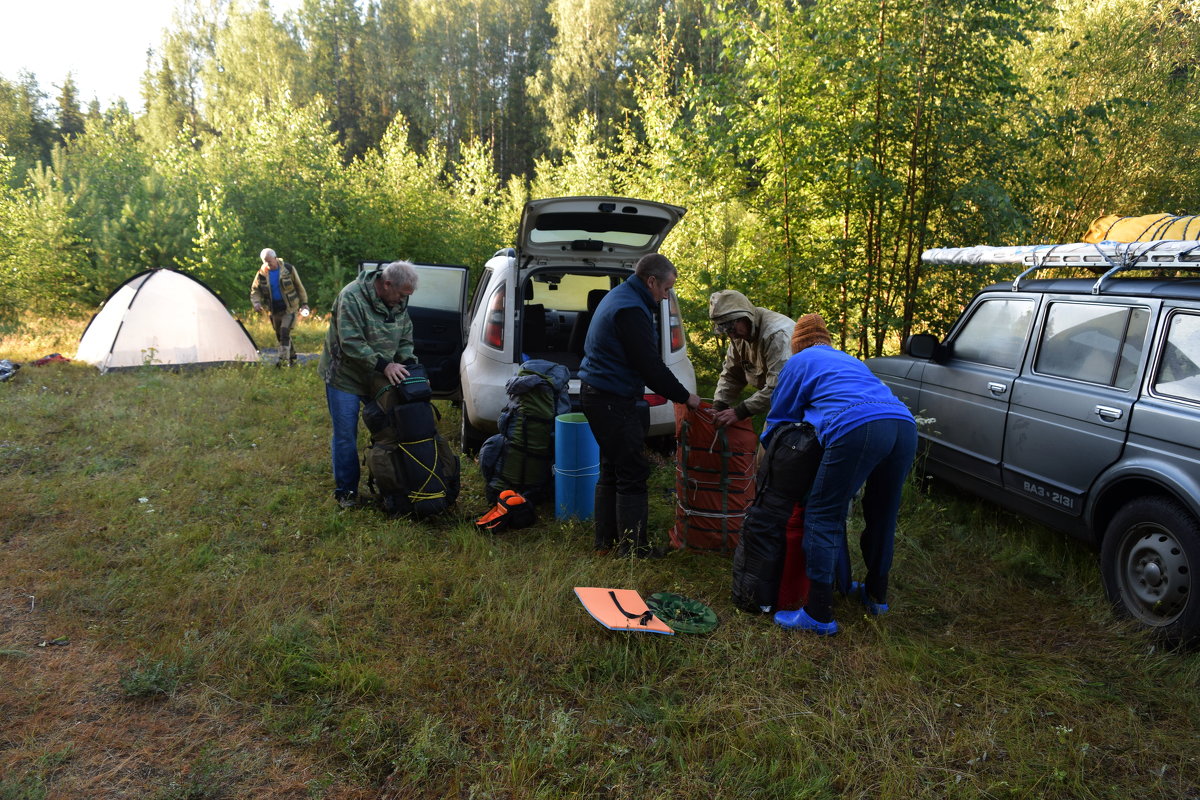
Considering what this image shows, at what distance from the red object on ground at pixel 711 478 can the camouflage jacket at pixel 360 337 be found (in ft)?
6.85

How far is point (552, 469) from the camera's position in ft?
16.8

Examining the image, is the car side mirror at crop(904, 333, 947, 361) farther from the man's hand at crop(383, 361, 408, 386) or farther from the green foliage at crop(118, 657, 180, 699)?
the green foliage at crop(118, 657, 180, 699)

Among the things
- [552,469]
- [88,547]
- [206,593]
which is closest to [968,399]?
[552,469]

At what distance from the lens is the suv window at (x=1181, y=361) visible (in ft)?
10.7

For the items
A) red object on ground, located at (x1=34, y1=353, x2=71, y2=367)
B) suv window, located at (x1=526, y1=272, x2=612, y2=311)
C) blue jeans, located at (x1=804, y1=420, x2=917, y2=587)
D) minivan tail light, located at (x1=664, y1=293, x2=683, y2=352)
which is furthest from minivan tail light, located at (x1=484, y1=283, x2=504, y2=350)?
red object on ground, located at (x1=34, y1=353, x2=71, y2=367)

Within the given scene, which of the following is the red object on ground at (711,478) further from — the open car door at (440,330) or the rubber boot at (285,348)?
the rubber boot at (285,348)

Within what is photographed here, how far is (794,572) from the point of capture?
3.59 meters

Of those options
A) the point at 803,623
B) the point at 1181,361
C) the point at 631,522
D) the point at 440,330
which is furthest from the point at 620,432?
the point at 440,330

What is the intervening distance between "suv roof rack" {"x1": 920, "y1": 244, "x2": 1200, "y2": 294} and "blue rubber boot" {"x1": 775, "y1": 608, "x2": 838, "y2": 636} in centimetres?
236

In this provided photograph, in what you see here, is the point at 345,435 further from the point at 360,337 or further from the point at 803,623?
the point at 803,623

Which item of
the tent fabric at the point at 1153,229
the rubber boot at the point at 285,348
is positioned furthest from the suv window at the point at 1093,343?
the rubber boot at the point at 285,348

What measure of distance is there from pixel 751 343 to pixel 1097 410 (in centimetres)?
186

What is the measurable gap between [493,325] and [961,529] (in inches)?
143

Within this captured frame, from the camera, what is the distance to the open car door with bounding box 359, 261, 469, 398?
281 inches
